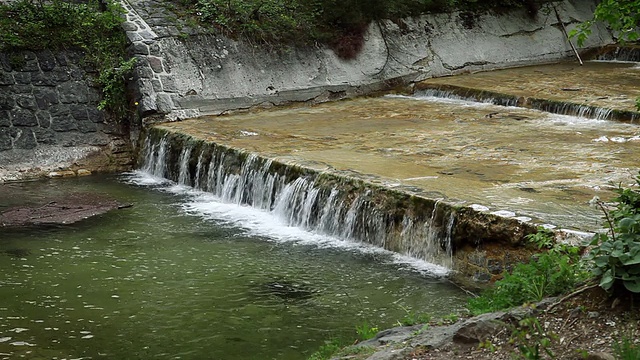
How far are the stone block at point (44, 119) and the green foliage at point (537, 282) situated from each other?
8138mm

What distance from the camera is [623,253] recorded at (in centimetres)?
464

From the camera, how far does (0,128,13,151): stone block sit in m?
12.0

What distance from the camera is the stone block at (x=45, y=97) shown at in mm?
12445

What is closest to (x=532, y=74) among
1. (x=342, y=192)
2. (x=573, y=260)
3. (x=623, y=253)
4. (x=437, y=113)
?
(x=437, y=113)

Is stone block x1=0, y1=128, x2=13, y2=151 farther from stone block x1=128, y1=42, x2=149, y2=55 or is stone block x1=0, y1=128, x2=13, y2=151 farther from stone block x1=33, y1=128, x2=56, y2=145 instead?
stone block x1=128, y1=42, x2=149, y2=55

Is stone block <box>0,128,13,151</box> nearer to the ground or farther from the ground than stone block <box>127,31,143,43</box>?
nearer to the ground

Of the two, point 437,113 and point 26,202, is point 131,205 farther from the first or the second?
point 437,113

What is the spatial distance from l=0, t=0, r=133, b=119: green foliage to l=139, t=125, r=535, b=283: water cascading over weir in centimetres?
127

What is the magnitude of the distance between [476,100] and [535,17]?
4181 millimetres

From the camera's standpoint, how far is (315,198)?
9.26 metres

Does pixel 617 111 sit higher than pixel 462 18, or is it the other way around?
pixel 462 18

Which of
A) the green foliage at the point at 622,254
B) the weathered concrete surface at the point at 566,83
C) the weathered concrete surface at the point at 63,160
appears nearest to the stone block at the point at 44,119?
the weathered concrete surface at the point at 63,160

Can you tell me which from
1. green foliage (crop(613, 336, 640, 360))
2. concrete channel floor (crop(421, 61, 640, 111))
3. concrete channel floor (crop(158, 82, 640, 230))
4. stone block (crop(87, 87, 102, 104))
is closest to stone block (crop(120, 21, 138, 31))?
stone block (crop(87, 87, 102, 104))

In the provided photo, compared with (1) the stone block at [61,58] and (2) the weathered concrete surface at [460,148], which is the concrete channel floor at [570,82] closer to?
(2) the weathered concrete surface at [460,148]
